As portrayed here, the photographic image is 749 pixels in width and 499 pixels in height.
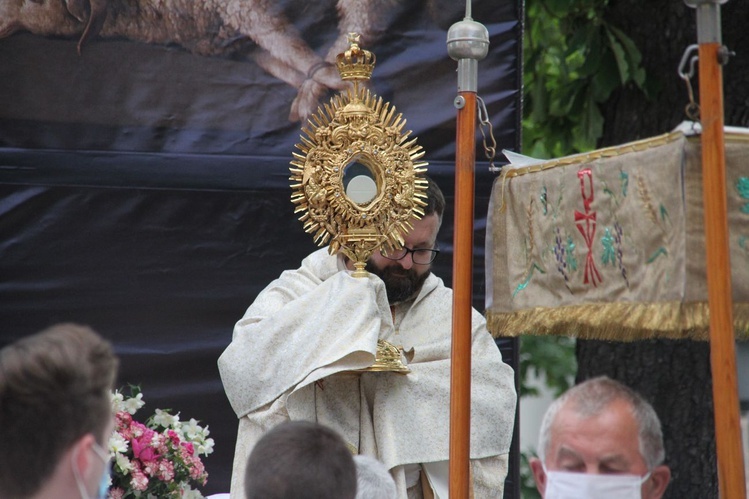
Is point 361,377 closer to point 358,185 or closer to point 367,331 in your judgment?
point 367,331

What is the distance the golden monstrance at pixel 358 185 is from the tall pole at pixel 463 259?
45 centimetres

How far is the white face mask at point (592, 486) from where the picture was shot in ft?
9.84

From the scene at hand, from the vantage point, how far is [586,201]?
326 cm

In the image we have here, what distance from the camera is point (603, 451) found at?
3043 mm

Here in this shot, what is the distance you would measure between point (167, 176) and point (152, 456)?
1511 mm

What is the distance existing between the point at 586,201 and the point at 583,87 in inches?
118

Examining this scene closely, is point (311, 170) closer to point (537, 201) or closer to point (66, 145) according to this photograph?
point (537, 201)

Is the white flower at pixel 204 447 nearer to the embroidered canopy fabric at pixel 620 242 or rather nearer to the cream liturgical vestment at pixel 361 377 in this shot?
the cream liturgical vestment at pixel 361 377

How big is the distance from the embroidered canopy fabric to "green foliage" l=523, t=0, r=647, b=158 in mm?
2324

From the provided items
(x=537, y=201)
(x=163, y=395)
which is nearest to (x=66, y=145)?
(x=163, y=395)

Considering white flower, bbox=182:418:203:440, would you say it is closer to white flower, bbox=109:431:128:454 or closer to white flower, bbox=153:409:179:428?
white flower, bbox=153:409:179:428

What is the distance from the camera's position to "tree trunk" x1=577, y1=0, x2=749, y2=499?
5855 mm

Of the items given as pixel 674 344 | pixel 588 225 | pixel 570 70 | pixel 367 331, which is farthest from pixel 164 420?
pixel 570 70

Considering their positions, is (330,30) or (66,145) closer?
(66,145)
